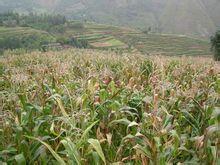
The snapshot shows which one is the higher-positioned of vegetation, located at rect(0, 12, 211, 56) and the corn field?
the corn field

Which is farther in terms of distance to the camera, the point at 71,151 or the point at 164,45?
the point at 164,45

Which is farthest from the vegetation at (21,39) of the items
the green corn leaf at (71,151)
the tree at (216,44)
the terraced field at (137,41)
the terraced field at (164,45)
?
the green corn leaf at (71,151)

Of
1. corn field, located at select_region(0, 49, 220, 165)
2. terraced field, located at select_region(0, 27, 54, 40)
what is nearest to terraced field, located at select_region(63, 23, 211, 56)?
terraced field, located at select_region(0, 27, 54, 40)

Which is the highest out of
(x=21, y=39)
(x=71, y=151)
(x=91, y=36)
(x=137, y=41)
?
(x=71, y=151)

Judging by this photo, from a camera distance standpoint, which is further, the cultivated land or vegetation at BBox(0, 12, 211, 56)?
the cultivated land

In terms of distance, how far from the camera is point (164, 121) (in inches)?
201

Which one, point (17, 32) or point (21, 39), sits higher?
point (17, 32)

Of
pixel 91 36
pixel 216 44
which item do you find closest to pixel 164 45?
pixel 91 36

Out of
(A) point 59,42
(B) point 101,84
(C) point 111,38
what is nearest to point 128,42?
(C) point 111,38

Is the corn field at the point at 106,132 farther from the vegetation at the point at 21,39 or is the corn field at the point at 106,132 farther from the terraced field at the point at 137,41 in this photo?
the terraced field at the point at 137,41

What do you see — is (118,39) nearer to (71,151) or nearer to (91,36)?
(91,36)

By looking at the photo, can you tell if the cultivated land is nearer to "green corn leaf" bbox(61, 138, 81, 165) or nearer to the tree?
the tree

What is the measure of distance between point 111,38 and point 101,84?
10471cm

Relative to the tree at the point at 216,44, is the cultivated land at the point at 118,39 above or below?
below
